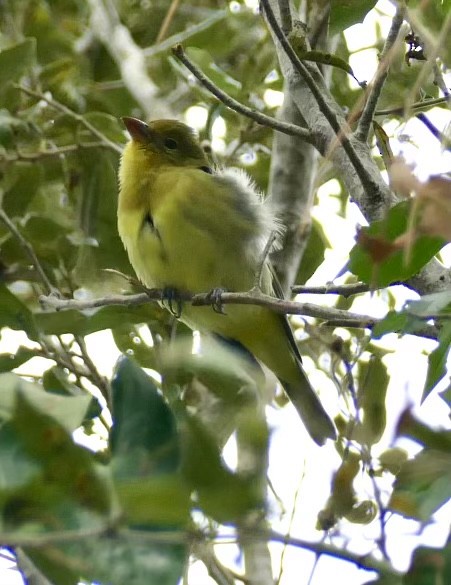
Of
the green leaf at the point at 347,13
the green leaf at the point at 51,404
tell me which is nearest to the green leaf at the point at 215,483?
the green leaf at the point at 51,404

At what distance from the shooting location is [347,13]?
2.41m

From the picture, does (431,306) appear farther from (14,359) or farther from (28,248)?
(28,248)

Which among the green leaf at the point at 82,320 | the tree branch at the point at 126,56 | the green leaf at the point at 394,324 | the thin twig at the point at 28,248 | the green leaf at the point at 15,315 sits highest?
the tree branch at the point at 126,56

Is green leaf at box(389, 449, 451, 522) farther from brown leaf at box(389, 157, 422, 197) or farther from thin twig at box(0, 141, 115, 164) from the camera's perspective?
thin twig at box(0, 141, 115, 164)

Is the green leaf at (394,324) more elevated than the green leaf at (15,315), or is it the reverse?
the green leaf at (15,315)

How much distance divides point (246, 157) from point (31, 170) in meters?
1.02

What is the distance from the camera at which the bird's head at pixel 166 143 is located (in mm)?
3854

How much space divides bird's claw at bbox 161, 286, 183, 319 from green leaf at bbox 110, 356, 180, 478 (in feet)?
6.32

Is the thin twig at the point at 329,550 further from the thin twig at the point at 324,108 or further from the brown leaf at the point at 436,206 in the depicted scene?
the thin twig at the point at 324,108

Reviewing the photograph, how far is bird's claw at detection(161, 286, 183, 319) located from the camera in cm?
341

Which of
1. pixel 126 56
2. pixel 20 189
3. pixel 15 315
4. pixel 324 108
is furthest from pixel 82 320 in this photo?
pixel 126 56

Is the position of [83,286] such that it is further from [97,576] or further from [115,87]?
[97,576]

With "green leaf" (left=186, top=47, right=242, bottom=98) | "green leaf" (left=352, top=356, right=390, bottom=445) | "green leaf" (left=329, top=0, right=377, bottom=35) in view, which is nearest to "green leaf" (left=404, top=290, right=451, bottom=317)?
"green leaf" (left=352, top=356, right=390, bottom=445)

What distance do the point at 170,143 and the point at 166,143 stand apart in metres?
0.02
